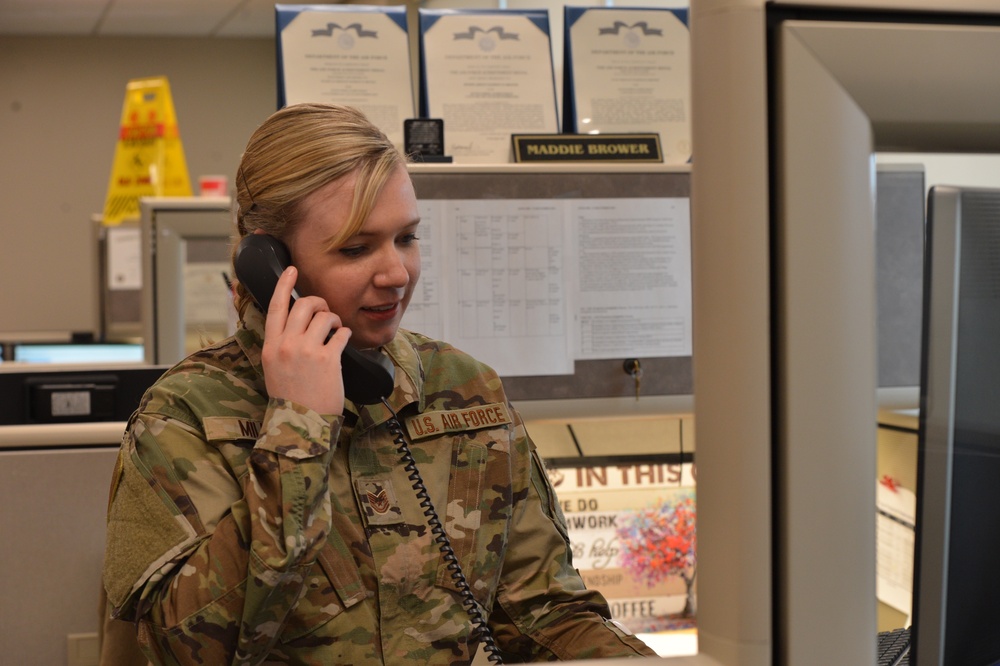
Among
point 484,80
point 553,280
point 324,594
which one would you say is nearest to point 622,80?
point 484,80

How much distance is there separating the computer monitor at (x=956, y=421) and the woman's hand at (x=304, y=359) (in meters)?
0.57

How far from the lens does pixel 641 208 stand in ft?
5.82

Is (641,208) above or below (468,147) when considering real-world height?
below

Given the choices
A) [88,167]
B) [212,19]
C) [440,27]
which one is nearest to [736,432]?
[440,27]

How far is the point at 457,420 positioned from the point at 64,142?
6.73 metres

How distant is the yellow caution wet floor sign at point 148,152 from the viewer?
3469 mm

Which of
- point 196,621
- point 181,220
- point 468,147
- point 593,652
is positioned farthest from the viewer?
point 181,220

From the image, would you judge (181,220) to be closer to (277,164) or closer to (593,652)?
(277,164)

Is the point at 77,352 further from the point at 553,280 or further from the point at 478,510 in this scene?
the point at 478,510

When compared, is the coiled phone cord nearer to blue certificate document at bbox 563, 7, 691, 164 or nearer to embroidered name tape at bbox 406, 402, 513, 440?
embroidered name tape at bbox 406, 402, 513, 440

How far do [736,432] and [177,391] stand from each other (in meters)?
0.70

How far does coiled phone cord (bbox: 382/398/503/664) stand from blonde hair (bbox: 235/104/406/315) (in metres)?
0.22

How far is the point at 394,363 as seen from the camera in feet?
3.78

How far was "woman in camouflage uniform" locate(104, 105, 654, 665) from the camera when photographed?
3.02 ft
